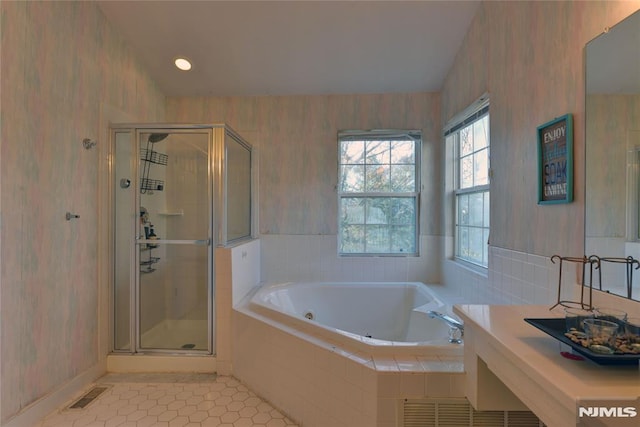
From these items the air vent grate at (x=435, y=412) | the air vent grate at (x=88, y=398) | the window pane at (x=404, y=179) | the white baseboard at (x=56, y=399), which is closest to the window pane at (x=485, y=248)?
the window pane at (x=404, y=179)

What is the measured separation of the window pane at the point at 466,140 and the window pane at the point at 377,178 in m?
0.67

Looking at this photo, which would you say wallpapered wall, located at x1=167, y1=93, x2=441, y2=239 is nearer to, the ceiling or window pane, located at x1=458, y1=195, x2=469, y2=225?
the ceiling

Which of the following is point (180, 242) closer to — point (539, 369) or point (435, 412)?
point (435, 412)

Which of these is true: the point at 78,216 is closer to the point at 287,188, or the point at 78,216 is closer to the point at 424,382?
the point at 287,188

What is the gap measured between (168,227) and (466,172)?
7.94ft

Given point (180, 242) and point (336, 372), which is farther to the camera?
point (180, 242)

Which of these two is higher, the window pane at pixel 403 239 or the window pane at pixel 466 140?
the window pane at pixel 466 140

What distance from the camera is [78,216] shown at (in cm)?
194

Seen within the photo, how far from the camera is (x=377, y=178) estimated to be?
3018 millimetres

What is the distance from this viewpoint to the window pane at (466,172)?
8.18ft

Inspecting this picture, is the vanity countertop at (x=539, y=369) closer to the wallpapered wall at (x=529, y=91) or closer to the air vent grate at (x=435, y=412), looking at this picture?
the air vent grate at (x=435, y=412)

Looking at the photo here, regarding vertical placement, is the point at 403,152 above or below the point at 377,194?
above

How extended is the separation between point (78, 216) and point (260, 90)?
179cm

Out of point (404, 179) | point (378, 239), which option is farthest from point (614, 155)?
point (378, 239)
